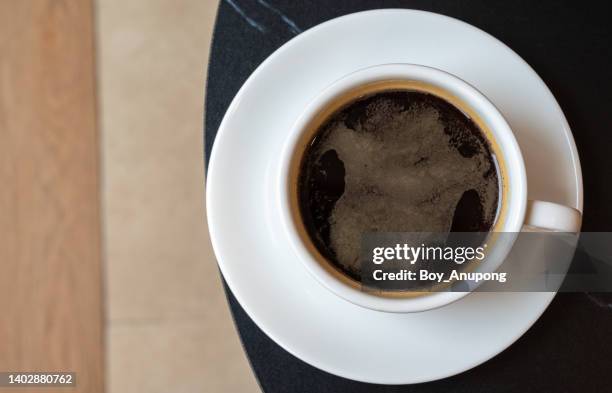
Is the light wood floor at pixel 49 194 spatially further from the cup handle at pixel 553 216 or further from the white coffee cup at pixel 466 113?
the cup handle at pixel 553 216

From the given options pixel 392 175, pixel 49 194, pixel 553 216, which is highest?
pixel 49 194

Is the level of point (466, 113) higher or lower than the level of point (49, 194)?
lower

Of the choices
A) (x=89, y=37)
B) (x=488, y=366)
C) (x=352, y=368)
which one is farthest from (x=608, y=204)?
(x=89, y=37)

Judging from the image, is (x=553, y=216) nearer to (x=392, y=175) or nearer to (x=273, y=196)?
(x=392, y=175)

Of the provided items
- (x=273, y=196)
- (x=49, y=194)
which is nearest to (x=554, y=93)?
(x=273, y=196)

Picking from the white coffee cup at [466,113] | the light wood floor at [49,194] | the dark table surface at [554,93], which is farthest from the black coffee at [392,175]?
the light wood floor at [49,194]

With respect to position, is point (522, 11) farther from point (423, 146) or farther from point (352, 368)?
point (352, 368)

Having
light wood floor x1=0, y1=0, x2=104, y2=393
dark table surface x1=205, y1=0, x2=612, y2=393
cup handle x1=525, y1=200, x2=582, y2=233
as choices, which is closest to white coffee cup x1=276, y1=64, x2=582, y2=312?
cup handle x1=525, y1=200, x2=582, y2=233
